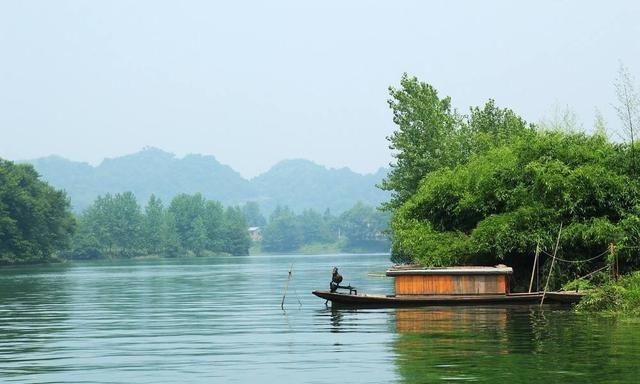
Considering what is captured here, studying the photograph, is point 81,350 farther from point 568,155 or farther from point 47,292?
point 47,292

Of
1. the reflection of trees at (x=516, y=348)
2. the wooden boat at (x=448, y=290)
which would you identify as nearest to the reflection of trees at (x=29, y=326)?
the reflection of trees at (x=516, y=348)

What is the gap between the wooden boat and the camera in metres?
45.7

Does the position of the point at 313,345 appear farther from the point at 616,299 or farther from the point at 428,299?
the point at 428,299

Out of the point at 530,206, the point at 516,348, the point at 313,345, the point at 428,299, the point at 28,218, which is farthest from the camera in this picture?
the point at 28,218

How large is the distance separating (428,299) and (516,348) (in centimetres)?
1774

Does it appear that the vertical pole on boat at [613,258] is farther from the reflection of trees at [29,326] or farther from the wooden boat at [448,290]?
the reflection of trees at [29,326]

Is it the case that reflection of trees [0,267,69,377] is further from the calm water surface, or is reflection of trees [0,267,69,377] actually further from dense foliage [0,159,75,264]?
dense foliage [0,159,75,264]

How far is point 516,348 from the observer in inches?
1113

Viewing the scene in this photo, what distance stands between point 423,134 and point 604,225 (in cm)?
4035

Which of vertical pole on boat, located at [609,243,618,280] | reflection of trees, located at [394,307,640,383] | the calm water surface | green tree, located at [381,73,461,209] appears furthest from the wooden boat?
green tree, located at [381,73,461,209]

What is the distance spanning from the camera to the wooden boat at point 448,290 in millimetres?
45688

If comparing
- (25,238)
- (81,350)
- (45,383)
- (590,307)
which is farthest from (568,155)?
(25,238)

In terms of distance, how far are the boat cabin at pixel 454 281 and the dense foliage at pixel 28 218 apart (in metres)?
116

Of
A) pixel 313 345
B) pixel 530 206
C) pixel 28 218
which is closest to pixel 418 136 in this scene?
pixel 530 206
